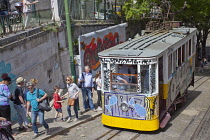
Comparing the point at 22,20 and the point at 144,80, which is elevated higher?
the point at 22,20

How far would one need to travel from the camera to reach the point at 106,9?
2208 cm

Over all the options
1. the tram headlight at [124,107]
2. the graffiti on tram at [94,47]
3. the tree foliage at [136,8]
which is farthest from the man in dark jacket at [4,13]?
the tree foliage at [136,8]

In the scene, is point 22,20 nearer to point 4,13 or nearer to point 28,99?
point 4,13

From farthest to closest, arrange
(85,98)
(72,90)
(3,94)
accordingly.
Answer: (85,98), (72,90), (3,94)

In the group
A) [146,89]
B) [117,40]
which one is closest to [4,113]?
[146,89]

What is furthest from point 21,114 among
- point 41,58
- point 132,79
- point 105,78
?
point 41,58

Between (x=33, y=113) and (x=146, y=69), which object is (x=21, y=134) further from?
(x=146, y=69)

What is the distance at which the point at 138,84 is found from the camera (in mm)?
9023

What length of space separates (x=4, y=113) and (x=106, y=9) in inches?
583

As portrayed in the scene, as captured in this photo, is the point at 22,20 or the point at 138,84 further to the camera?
the point at 22,20

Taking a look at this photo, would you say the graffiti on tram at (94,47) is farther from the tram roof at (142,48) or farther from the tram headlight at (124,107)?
the tram headlight at (124,107)

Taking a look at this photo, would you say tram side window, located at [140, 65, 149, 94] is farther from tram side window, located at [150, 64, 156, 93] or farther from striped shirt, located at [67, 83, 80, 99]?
striped shirt, located at [67, 83, 80, 99]

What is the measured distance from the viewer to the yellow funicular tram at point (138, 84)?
8981 mm

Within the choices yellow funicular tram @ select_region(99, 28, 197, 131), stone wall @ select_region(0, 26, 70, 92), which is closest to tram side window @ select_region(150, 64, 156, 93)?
yellow funicular tram @ select_region(99, 28, 197, 131)
